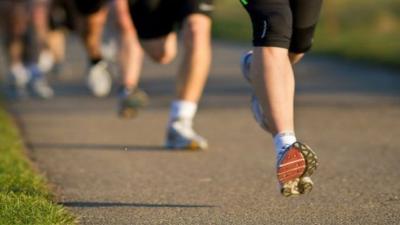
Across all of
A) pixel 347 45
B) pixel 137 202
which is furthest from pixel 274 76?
pixel 347 45

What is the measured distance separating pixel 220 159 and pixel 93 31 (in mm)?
4340

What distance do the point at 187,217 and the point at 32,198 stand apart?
748mm

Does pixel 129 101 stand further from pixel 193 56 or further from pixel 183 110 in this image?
pixel 193 56

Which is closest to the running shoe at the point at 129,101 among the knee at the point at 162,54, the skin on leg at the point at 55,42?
the knee at the point at 162,54

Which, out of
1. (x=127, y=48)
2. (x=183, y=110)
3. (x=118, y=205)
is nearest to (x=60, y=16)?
(x=127, y=48)

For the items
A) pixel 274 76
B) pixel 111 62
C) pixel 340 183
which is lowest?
pixel 111 62

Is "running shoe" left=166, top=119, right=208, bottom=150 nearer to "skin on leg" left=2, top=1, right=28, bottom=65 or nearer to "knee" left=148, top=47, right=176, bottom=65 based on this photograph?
"knee" left=148, top=47, right=176, bottom=65

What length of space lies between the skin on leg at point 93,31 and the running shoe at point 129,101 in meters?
2.09

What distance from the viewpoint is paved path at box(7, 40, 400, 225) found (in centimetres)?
519

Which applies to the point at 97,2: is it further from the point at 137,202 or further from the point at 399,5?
the point at 399,5

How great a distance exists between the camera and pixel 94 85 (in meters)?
11.6

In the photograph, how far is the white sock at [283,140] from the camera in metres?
5.12

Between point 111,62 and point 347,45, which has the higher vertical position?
point 111,62

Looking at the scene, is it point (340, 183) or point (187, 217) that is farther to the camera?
point (340, 183)
